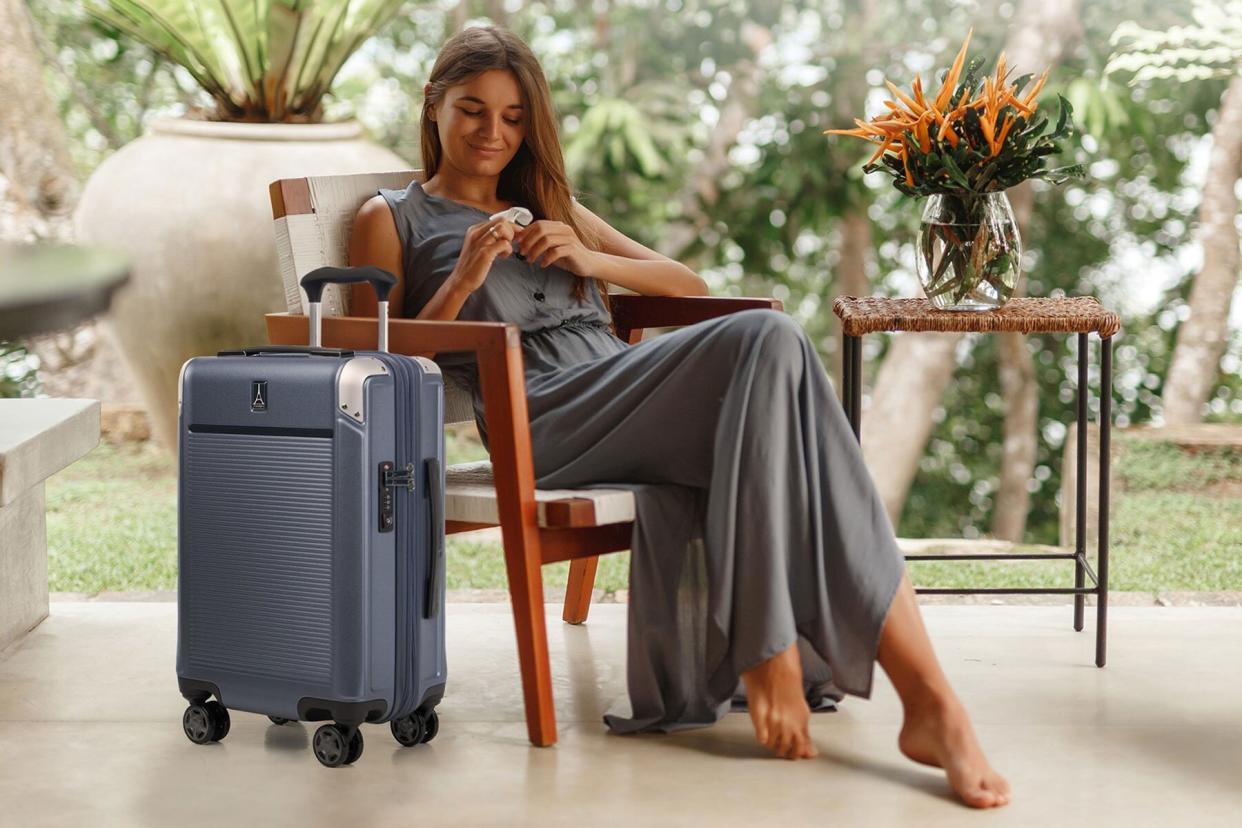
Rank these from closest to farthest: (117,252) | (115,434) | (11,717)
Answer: (117,252) → (11,717) → (115,434)

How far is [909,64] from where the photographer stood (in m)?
5.47

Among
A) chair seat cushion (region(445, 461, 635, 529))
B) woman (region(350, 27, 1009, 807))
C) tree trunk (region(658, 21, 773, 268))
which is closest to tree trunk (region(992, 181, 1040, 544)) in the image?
tree trunk (region(658, 21, 773, 268))

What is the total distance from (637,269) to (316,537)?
0.80 meters

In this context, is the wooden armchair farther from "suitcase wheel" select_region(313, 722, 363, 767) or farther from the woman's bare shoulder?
"suitcase wheel" select_region(313, 722, 363, 767)

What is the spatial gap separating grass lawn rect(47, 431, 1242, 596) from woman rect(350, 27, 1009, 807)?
3.59ft

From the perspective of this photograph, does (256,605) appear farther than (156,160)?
No

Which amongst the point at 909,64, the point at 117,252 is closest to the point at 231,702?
the point at 117,252

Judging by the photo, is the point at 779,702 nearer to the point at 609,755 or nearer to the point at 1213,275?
the point at 609,755

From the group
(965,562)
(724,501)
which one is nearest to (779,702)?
(724,501)

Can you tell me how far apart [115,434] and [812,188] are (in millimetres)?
2614

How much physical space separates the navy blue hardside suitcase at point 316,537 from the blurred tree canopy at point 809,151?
3378 mm

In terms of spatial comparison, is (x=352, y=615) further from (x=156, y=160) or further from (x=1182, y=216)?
(x=1182, y=216)

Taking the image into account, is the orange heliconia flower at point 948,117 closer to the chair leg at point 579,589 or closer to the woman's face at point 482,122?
the woman's face at point 482,122

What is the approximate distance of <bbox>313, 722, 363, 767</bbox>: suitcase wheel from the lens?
6.19ft
